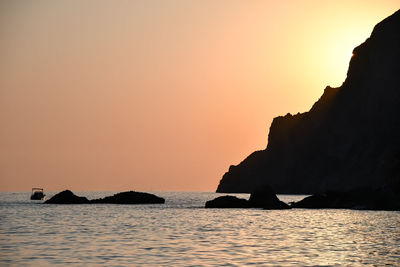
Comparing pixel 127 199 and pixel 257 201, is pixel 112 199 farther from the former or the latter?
pixel 257 201

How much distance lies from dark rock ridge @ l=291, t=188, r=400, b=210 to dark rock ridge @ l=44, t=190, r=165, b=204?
158ft

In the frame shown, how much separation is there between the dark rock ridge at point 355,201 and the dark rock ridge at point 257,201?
26.1 ft

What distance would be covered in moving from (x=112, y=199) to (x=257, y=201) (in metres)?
49.8

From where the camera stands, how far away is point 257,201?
142125 mm

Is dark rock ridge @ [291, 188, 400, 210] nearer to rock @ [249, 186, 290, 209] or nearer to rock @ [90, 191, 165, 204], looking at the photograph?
rock @ [249, 186, 290, 209]

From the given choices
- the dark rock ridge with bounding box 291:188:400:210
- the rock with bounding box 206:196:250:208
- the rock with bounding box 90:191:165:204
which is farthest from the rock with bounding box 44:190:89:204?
the dark rock ridge with bounding box 291:188:400:210

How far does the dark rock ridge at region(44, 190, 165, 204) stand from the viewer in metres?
169

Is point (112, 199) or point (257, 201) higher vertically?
point (112, 199)

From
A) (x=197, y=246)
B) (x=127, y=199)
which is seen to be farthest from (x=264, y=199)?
(x=197, y=246)

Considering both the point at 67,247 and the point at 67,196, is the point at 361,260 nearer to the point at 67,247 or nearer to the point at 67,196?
the point at 67,247

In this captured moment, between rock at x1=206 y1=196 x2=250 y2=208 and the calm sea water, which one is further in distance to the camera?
rock at x1=206 y1=196 x2=250 y2=208

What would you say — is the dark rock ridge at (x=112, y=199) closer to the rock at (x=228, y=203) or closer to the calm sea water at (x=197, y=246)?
the rock at (x=228, y=203)

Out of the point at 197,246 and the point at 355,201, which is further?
the point at 355,201

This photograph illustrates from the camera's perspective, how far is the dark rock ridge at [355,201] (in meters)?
124
